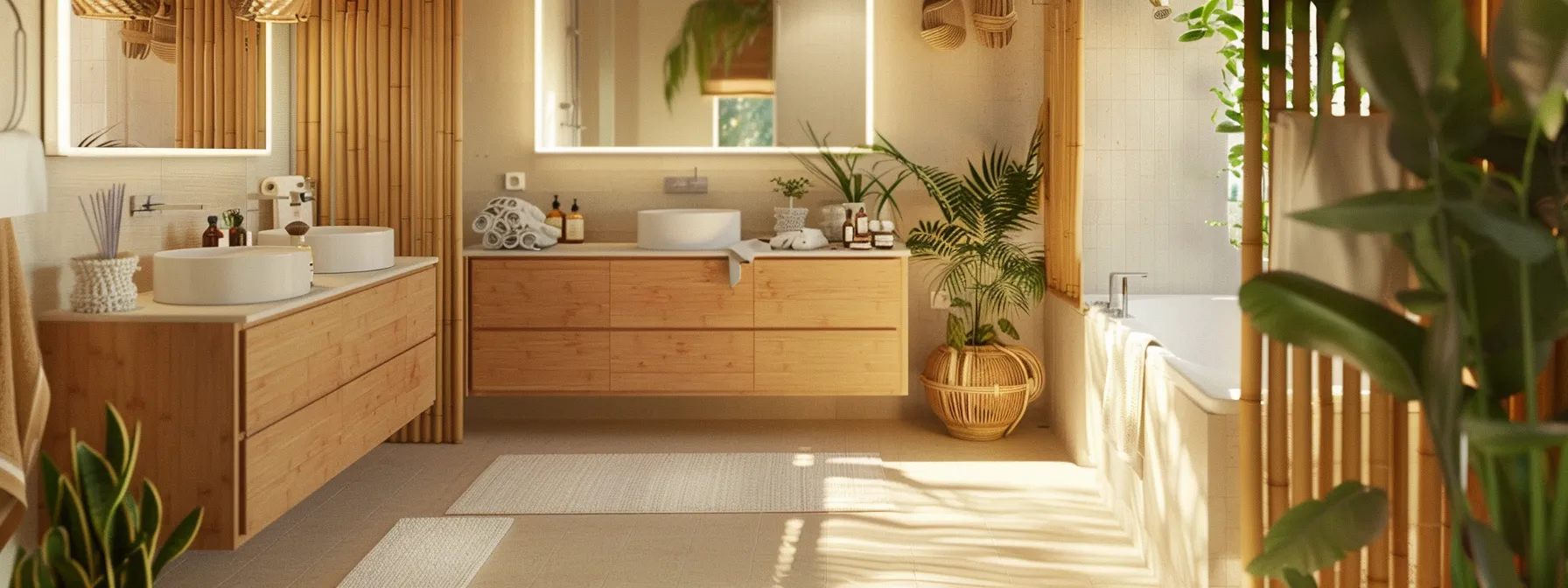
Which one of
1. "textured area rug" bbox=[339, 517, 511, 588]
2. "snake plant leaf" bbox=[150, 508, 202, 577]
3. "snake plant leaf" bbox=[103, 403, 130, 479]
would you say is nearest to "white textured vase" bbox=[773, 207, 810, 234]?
"textured area rug" bbox=[339, 517, 511, 588]

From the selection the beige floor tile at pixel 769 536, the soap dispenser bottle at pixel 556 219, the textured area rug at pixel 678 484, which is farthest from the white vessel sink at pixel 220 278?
the soap dispenser bottle at pixel 556 219

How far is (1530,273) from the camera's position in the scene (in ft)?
6.21

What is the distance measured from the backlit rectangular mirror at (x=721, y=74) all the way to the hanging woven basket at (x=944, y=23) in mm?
262

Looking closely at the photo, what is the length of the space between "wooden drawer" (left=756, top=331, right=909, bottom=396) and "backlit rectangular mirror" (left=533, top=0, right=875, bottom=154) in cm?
90

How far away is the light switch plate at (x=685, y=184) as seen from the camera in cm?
585

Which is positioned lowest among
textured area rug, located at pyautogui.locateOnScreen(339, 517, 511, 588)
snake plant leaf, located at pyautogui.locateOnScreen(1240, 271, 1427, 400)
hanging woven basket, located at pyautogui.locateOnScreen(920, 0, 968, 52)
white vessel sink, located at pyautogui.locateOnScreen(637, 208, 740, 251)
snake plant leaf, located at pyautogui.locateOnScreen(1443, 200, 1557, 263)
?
textured area rug, located at pyautogui.locateOnScreen(339, 517, 511, 588)

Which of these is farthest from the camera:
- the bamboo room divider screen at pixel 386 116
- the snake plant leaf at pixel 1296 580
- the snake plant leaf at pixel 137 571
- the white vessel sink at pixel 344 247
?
the bamboo room divider screen at pixel 386 116

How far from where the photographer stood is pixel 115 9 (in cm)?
370

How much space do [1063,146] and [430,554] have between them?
8.76 ft

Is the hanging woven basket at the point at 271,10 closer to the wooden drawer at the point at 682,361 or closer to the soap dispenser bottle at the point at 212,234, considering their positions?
the soap dispenser bottle at the point at 212,234

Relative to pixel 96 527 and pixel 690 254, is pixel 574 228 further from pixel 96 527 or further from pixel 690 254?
pixel 96 527

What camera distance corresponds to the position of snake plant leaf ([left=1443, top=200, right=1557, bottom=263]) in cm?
175

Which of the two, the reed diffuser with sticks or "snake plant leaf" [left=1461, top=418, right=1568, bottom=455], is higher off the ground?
the reed diffuser with sticks

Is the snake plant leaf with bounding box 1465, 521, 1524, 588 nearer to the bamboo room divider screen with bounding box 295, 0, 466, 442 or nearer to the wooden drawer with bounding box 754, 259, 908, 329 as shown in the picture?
the wooden drawer with bounding box 754, 259, 908, 329
